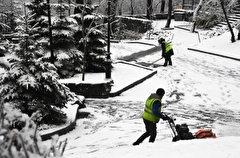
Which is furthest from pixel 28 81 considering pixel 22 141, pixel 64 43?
pixel 64 43

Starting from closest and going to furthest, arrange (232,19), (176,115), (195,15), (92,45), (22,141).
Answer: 1. (22,141)
2. (176,115)
3. (92,45)
4. (232,19)
5. (195,15)

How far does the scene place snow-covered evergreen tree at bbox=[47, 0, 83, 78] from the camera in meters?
13.5

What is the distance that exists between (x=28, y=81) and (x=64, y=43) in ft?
22.5

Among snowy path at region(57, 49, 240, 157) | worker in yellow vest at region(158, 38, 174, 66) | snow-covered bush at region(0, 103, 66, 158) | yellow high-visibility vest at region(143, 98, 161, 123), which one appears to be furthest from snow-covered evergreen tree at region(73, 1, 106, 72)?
snow-covered bush at region(0, 103, 66, 158)

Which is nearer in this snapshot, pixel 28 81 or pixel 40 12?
pixel 28 81

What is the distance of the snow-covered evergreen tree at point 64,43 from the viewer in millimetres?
13492

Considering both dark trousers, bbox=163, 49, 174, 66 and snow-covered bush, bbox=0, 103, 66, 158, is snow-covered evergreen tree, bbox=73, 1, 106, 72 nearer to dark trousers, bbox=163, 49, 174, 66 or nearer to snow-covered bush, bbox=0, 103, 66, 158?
dark trousers, bbox=163, 49, 174, 66

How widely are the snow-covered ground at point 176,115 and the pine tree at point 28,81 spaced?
1.24m

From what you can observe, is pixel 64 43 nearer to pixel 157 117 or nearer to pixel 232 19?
pixel 157 117

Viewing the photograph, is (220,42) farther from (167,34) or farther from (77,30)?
(77,30)

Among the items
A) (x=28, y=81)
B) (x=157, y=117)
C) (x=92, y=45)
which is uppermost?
(x=92, y=45)

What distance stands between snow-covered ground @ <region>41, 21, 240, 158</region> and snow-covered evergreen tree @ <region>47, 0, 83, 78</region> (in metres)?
2.99

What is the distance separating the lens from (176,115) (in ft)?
31.9

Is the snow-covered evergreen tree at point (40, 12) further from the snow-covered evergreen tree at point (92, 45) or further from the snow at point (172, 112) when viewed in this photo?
the snow at point (172, 112)
